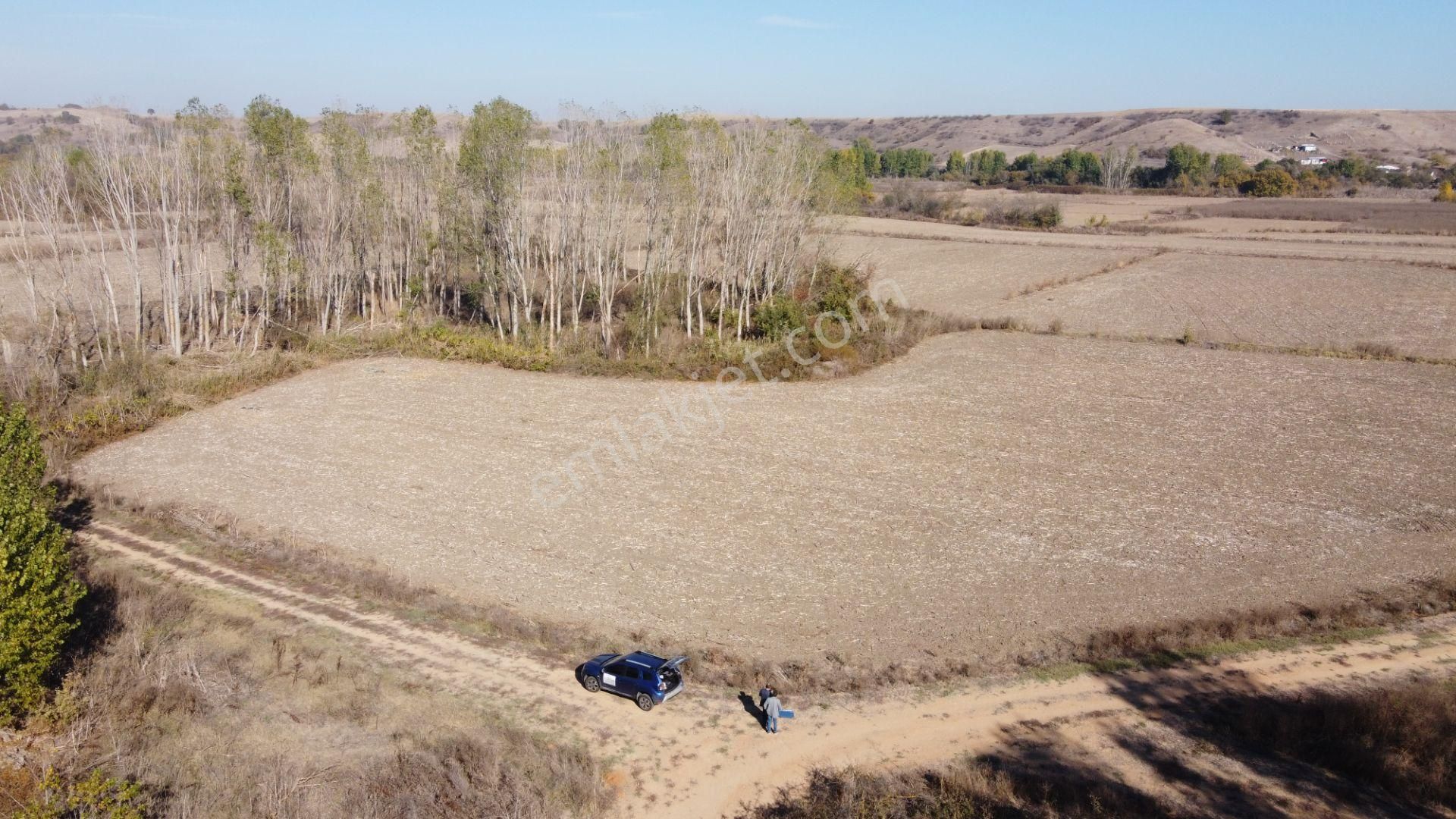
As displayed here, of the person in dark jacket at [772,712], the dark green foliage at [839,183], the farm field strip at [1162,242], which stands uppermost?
the dark green foliage at [839,183]

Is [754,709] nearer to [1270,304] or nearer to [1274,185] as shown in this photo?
[1270,304]

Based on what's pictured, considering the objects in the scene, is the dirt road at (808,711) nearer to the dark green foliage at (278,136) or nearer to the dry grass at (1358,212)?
the dark green foliage at (278,136)

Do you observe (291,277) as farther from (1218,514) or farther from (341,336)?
(1218,514)

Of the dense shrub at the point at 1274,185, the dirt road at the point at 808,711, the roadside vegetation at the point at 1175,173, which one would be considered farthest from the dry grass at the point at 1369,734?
the dense shrub at the point at 1274,185

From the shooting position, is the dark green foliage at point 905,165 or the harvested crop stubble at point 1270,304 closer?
the harvested crop stubble at point 1270,304

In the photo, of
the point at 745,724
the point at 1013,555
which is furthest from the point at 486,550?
the point at 1013,555

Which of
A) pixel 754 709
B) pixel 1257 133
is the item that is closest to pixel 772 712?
pixel 754 709
